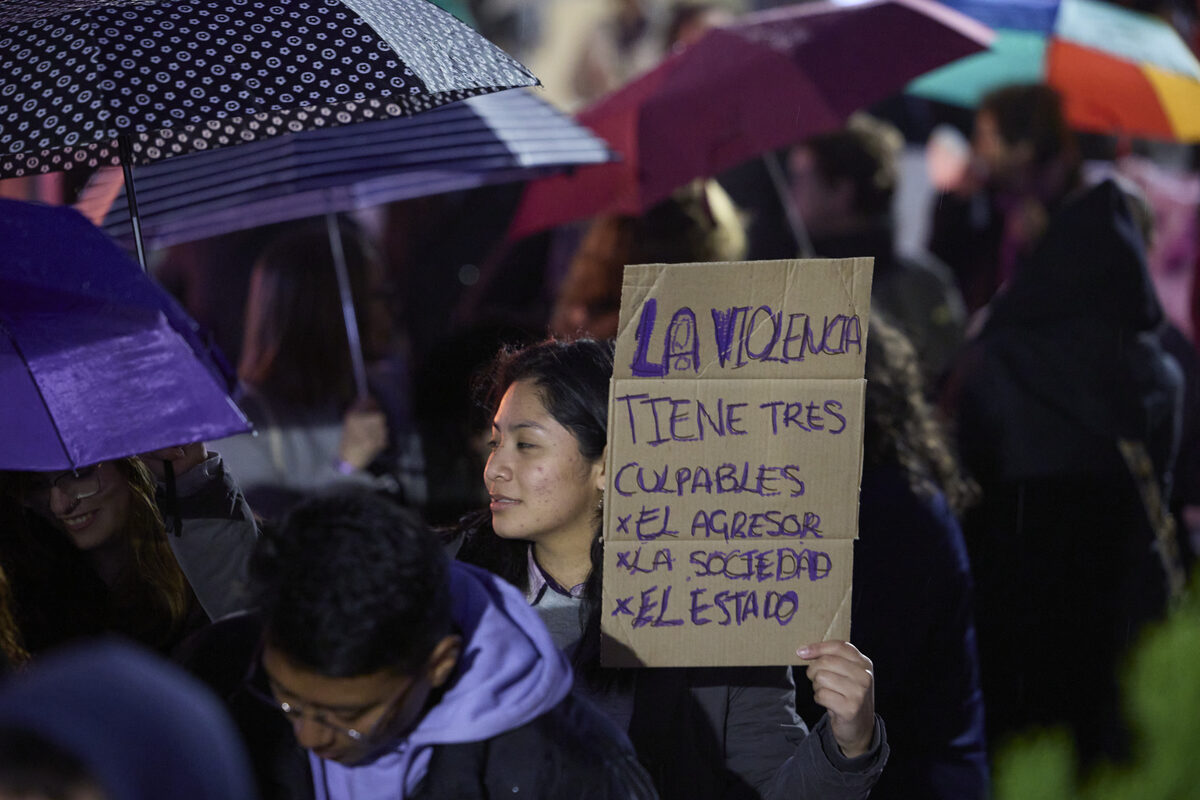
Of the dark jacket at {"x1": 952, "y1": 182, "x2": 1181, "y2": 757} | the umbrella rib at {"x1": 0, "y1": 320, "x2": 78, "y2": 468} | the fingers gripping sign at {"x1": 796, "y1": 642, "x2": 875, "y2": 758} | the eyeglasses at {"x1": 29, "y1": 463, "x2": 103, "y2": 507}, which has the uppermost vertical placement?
the umbrella rib at {"x1": 0, "y1": 320, "x2": 78, "y2": 468}

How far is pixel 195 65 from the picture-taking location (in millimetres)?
2537

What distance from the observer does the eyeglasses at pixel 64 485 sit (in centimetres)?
271

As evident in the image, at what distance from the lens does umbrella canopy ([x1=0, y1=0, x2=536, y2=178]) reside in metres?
2.44

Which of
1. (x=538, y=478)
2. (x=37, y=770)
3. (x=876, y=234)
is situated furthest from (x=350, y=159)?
(x=37, y=770)

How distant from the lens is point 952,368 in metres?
4.93

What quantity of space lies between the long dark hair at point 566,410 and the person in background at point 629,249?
5.66 ft

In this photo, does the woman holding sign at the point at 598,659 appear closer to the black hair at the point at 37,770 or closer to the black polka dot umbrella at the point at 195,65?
the black polka dot umbrella at the point at 195,65

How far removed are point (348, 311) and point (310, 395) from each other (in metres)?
0.29

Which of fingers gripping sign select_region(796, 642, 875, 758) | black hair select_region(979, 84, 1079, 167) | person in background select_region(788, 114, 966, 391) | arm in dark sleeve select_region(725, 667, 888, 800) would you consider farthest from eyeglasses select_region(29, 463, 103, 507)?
black hair select_region(979, 84, 1079, 167)

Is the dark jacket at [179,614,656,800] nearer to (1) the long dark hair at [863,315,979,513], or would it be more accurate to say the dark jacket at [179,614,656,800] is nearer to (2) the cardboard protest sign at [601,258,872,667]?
(2) the cardboard protest sign at [601,258,872,667]

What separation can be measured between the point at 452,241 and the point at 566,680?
4.35 meters

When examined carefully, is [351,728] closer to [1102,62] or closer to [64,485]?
[64,485]

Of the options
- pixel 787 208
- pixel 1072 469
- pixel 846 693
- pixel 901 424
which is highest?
pixel 846 693

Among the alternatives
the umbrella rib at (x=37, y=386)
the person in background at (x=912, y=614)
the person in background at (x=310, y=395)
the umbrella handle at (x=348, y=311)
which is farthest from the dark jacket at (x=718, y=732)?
the umbrella handle at (x=348, y=311)
